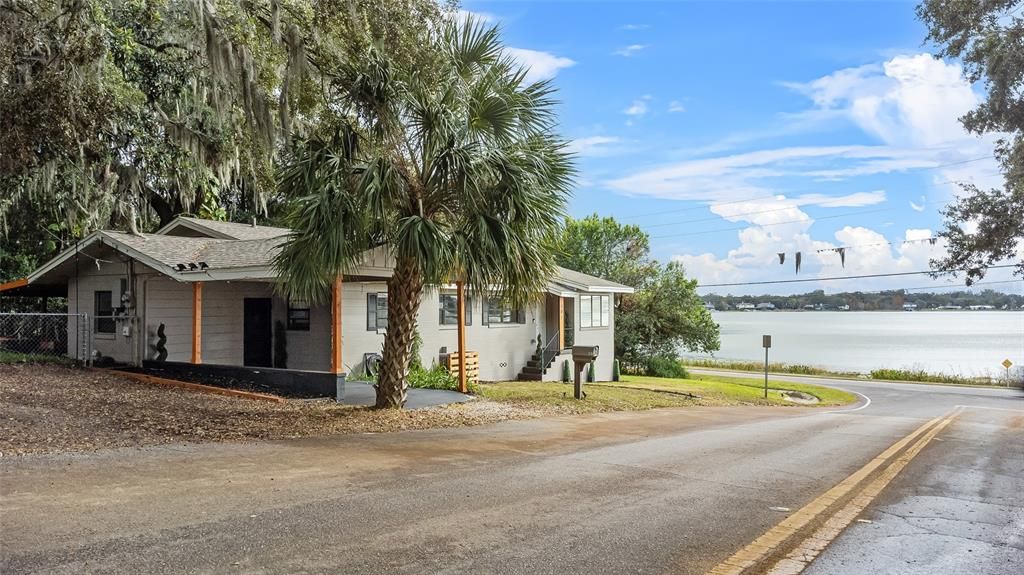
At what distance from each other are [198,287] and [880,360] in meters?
57.7

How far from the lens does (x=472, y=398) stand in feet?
49.0

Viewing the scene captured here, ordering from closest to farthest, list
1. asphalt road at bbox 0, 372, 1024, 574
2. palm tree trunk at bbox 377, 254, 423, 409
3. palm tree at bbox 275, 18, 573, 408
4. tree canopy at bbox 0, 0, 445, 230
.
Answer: asphalt road at bbox 0, 372, 1024, 574, tree canopy at bbox 0, 0, 445, 230, palm tree at bbox 275, 18, 573, 408, palm tree trunk at bbox 377, 254, 423, 409

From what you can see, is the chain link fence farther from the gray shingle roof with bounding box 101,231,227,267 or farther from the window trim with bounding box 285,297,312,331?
the window trim with bounding box 285,297,312,331

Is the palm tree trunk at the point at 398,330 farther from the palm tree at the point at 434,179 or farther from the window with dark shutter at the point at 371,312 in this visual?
the window with dark shutter at the point at 371,312

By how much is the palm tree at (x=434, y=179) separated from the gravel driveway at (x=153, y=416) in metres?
1.68

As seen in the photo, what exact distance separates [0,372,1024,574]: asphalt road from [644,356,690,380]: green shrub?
24.0 metres

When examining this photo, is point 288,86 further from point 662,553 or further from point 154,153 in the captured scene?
point 662,553

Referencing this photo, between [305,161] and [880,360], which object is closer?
[305,161]

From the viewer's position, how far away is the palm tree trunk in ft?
38.4

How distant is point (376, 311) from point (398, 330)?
656 cm

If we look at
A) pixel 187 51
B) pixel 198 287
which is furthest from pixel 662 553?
pixel 198 287

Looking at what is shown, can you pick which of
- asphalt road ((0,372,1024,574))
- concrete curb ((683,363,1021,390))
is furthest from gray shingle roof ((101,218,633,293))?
concrete curb ((683,363,1021,390))

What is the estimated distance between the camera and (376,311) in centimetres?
1819

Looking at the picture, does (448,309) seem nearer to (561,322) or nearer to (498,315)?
(498,315)
